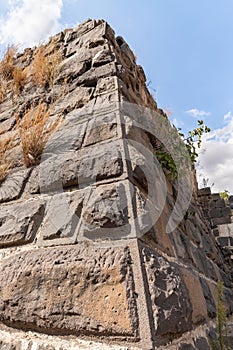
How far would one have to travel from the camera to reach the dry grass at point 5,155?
1.61 meters

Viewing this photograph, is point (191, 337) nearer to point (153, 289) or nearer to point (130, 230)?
point (153, 289)

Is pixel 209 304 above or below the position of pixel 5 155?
below

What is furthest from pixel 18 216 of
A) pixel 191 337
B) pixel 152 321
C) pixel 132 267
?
pixel 191 337

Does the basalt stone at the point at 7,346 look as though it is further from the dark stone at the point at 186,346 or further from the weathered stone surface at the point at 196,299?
the weathered stone surface at the point at 196,299

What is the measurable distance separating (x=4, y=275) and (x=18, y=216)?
10.6 inches

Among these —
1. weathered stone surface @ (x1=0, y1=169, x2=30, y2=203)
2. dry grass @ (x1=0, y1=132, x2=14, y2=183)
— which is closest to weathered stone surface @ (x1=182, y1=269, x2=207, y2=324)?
weathered stone surface @ (x1=0, y1=169, x2=30, y2=203)

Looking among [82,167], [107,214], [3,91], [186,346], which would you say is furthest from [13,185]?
[3,91]

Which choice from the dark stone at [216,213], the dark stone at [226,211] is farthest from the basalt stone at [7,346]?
the dark stone at [226,211]

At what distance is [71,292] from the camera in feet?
3.22

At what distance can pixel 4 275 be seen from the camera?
45.5 inches

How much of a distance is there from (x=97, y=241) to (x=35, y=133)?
80cm

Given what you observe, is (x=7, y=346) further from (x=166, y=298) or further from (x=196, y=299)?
A: (x=196, y=299)

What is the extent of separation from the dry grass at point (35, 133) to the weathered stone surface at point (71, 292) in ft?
1.90

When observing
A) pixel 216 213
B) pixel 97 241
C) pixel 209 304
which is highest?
pixel 216 213
